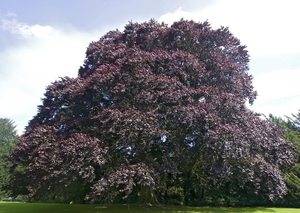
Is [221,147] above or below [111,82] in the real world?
below

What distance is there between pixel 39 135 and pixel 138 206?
7.85m

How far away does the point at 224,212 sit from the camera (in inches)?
925

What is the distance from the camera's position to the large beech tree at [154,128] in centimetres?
1825

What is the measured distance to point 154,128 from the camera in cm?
1831

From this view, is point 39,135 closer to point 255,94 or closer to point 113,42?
point 113,42

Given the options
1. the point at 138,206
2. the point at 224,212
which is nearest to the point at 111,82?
the point at 138,206

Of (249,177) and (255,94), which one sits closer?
(249,177)

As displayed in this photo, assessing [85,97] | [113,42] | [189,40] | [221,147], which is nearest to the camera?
[221,147]

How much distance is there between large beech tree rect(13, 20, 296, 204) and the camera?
18.2m

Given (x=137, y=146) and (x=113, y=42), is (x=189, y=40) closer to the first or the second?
(x=113, y=42)

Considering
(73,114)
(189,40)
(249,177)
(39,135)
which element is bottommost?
(249,177)

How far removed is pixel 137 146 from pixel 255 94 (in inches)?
359

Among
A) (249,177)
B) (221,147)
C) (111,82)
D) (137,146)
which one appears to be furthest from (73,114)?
(249,177)

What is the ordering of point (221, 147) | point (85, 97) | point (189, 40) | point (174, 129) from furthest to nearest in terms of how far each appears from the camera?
point (189, 40) < point (85, 97) < point (174, 129) < point (221, 147)
